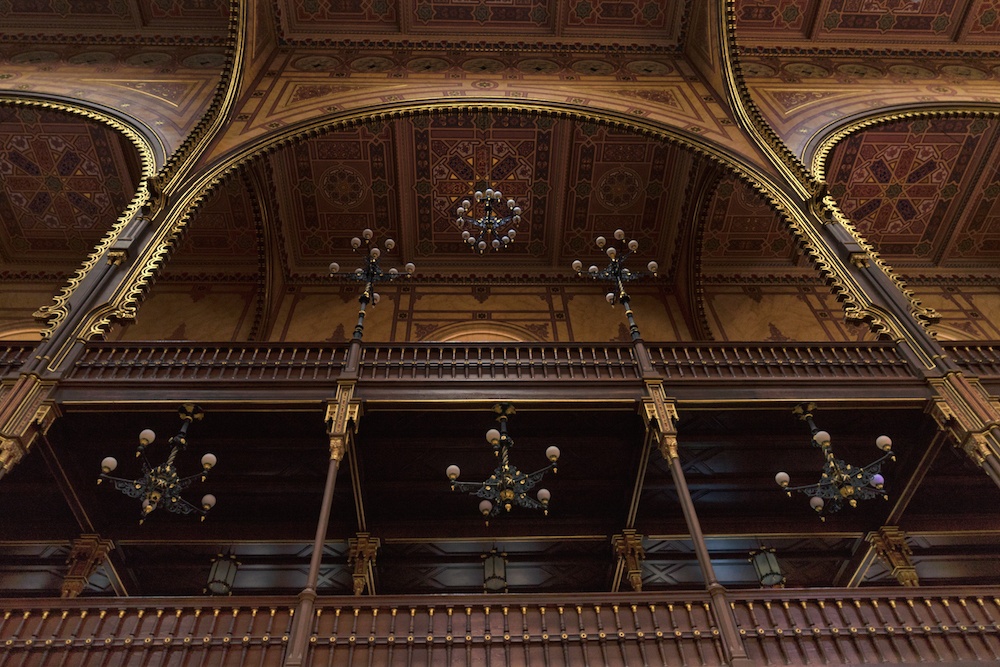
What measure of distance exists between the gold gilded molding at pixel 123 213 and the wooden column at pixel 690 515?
687 centimetres

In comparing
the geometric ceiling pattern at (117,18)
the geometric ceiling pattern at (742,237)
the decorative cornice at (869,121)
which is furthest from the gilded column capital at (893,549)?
the geometric ceiling pattern at (117,18)

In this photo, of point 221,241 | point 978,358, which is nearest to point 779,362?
point 978,358

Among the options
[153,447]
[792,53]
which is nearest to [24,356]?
[153,447]

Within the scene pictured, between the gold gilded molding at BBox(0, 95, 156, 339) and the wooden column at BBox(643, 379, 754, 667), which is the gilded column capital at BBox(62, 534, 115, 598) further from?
the wooden column at BBox(643, 379, 754, 667)

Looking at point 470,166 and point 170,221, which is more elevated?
point 470,166

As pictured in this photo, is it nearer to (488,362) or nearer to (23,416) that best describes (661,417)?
(488,362)

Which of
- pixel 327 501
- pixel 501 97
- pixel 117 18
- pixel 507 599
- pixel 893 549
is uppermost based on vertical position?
pixel 117 18

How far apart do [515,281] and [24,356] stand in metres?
8.69

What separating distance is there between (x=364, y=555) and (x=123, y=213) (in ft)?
21.1

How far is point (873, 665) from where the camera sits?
5.27 m

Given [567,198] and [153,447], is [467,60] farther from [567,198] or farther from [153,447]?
[153,447]

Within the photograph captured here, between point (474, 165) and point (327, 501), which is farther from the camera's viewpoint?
point (474, 165)

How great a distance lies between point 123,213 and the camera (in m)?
10.2

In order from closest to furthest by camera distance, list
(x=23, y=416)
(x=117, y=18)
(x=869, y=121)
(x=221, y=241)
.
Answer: (x=23, y=416) → (x=869, y=121) → (x=117, y=18) → (x=221, y=241)
